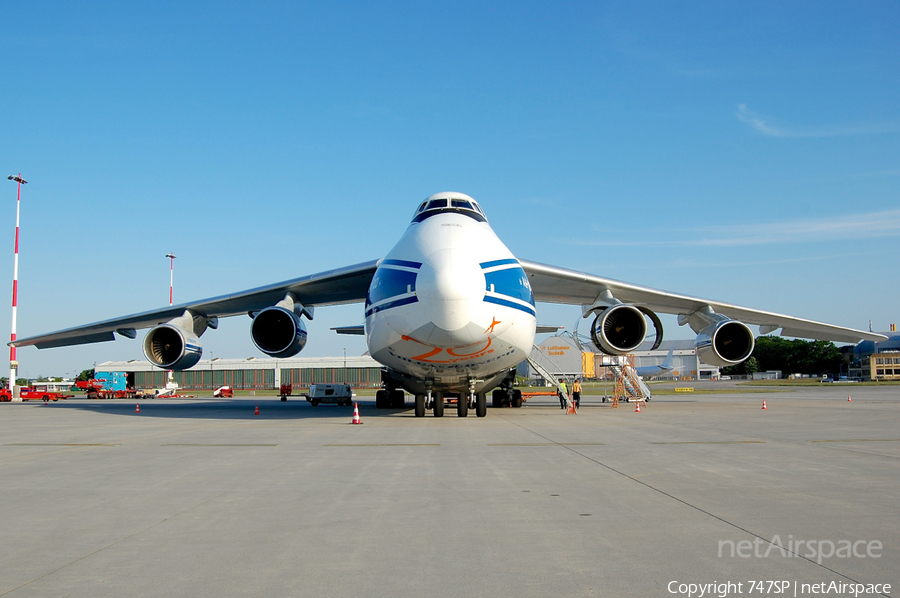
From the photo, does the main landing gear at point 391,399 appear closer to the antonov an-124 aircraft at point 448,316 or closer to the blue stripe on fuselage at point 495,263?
the antonov an-124 aircraft at point 448,316

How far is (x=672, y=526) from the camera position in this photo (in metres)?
4.74

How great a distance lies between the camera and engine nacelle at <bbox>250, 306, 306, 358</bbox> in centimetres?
1786

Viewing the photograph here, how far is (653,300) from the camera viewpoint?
20.5m

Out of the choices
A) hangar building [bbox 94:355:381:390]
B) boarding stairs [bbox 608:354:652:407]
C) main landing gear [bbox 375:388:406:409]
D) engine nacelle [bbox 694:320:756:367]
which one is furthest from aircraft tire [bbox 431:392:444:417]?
hangar building [bbox 94:355:381:390]

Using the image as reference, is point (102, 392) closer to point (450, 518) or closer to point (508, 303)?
point (508, 303)

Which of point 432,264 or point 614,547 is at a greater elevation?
point 432,264

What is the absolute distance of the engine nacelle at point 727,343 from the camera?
1902 centimetres

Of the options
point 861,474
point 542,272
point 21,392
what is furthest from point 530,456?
point 21,392

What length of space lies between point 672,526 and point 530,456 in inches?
164

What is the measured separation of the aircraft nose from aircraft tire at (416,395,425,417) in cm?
439

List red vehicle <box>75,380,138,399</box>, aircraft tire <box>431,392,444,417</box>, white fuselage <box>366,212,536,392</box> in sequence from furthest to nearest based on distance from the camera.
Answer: red vehicle <box>75,380,138,399</box> < aircraft tire <box>431,392,444,417</box> < white fuselage <box>366,212,536,392</box>

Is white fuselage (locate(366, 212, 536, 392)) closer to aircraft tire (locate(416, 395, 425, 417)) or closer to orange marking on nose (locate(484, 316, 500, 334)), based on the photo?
orange marking on nose (locate(484, 316, 500, 334))

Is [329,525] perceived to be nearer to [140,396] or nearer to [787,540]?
[787,540]

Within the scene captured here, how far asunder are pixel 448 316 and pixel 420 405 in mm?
4751
